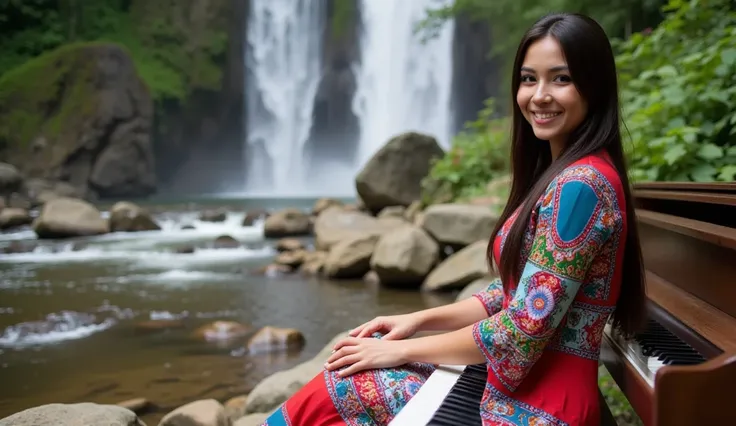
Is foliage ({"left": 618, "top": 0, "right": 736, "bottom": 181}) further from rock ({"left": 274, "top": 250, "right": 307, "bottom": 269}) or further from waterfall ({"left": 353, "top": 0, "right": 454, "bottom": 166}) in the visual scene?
waterfall ({"left": 353, "top": 0, "right": 454, "bottom": 166})

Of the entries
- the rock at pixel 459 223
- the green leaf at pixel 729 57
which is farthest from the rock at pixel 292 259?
the green leaf at pixel 729 57

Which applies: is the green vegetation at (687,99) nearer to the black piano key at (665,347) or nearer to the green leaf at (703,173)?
the green leaf at (703,173)

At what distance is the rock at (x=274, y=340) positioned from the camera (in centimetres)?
Result: 515

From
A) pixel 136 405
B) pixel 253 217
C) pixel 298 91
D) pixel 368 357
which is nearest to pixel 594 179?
pixel 368 357

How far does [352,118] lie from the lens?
94.4ft

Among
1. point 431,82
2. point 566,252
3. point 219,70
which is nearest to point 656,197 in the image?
point 566,252

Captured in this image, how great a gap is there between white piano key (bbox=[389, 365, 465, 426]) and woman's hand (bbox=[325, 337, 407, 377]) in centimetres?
10

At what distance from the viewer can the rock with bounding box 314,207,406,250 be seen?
9.36 metres

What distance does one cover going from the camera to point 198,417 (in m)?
3.25

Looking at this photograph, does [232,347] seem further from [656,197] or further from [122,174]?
[122,174]

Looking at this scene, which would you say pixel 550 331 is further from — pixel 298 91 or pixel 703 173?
pixel 298 91

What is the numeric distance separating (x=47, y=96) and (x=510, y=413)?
25.6 m

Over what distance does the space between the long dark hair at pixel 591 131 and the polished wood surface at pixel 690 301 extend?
5.6 inches

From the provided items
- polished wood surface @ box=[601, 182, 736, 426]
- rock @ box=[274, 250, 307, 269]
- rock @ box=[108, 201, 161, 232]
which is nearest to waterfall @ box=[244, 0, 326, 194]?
rock @ box=[108, 201, 161, 232]
